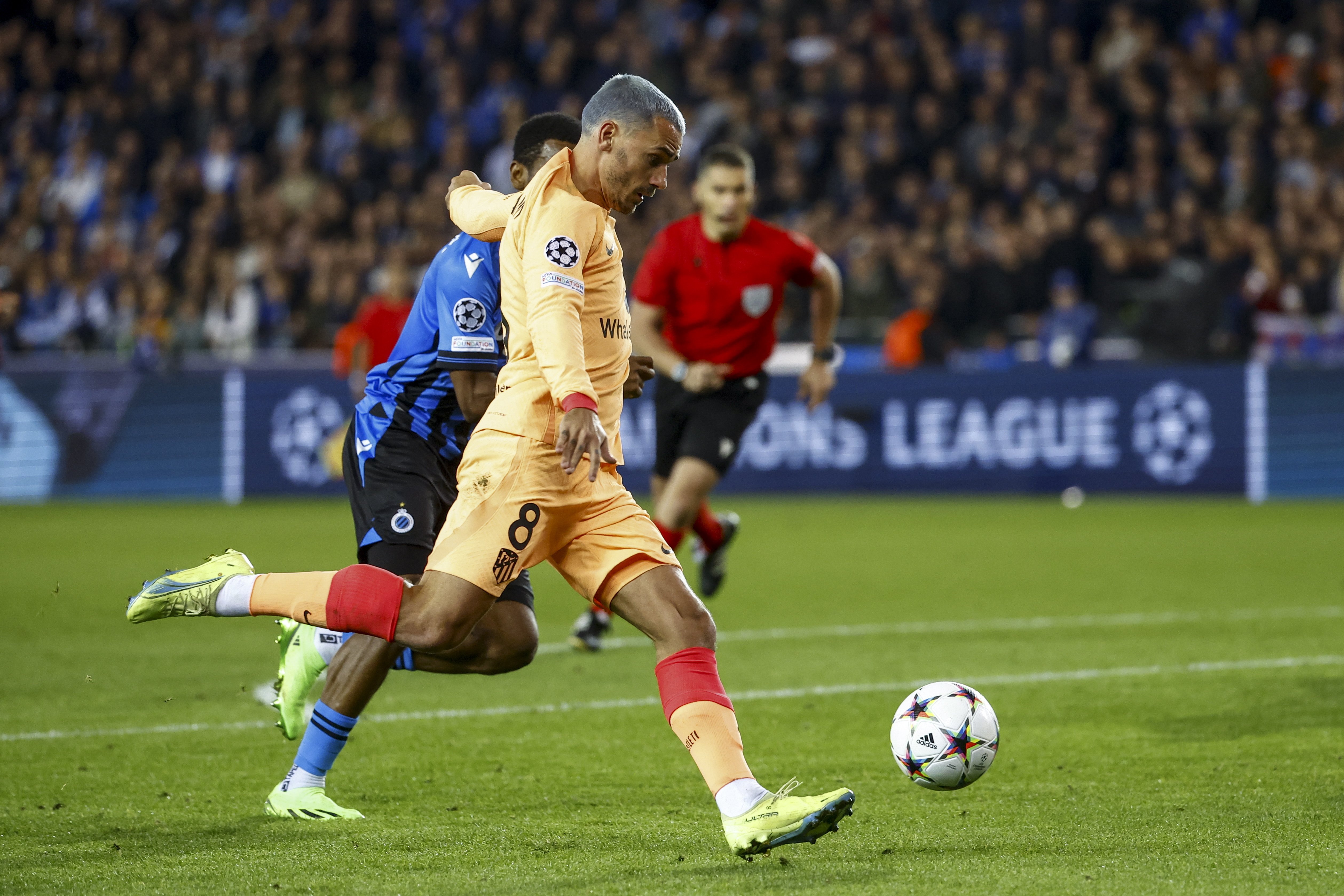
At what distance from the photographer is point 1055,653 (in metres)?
7.75

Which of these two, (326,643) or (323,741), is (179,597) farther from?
(326,643)

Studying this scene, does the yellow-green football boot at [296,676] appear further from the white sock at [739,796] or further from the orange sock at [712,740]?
the white sock at [739,796]

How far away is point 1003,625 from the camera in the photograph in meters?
8.73

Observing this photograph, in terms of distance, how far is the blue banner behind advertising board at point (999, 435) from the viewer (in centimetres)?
1581

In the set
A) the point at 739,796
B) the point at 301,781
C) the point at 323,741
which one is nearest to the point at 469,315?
the point at 323,741

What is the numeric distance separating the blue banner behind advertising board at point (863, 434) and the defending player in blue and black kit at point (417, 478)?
1076 centimetres

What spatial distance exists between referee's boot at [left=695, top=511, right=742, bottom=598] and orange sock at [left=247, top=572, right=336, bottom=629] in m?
5.08

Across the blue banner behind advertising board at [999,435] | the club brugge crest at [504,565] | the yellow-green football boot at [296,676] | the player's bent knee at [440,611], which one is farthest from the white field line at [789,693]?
the blue banner behind advertising board at [999,435]

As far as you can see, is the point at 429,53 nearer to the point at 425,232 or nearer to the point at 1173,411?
the point at 425,232

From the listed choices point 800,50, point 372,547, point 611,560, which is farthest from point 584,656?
point 800,50

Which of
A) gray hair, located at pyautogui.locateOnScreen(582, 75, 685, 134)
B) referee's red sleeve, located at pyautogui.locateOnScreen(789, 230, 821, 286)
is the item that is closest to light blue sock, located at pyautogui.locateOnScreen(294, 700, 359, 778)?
gray hair, located at pyautogui.locateOnScreen(582, 75, 685, 134)

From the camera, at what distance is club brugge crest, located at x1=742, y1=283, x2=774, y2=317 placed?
8.67 m

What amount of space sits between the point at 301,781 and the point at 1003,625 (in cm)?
480

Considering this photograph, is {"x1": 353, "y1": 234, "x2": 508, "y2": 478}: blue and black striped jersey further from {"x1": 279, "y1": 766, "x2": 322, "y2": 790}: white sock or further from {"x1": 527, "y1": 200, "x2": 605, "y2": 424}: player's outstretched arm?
{"x1": 279, "y1": 766, "x2": 322, "y2": 790}: white sock
